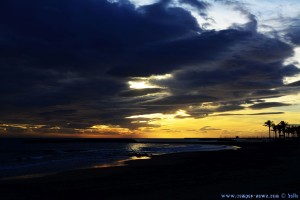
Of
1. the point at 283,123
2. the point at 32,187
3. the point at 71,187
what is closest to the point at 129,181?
the point at 71,187

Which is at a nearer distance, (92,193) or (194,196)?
(194,196)

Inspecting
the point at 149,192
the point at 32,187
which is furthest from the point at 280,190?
the point at 32,187

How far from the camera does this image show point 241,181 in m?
22.8

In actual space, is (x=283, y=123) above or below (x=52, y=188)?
above

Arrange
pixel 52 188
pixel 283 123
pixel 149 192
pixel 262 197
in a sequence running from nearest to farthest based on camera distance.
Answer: pixel 262 197 → pixel 149 192 → pixel 52 188 → pixel 283 123

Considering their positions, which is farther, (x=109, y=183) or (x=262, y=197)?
(x=109, y=183)

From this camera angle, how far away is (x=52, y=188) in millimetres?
22172

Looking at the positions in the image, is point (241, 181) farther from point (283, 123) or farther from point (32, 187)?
point (283, 123)

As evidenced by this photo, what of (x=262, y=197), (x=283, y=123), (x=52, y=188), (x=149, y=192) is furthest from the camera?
(x=283, y=123)

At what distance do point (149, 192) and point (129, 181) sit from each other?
5.81m

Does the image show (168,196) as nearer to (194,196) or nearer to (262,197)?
(194,196)

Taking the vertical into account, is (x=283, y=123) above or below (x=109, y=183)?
above

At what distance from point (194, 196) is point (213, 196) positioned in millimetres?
993

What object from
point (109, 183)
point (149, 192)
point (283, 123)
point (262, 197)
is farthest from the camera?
point (283, 123)
